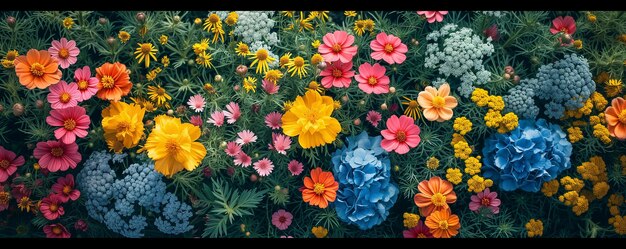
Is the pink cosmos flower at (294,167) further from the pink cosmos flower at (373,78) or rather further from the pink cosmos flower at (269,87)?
the pink cosmos flower at (373,78)

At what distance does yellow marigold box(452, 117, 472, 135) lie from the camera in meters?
2.64

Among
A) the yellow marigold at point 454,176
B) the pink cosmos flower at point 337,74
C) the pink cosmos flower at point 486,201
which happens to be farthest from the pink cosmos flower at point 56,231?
the pink cosmos flower at point 486,201

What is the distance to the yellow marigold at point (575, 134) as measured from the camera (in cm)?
271

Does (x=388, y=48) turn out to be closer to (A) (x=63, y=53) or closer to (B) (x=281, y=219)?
(B) (x=281, y=219)

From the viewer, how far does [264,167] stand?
2596 millimetres

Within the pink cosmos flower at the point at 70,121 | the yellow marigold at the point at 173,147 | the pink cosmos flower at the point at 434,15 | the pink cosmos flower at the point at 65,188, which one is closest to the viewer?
the yellow marigold at the point at 173,147

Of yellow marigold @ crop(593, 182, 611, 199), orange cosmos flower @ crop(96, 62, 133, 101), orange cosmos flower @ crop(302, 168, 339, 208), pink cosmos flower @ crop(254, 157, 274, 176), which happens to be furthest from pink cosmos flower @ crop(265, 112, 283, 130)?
yellow marigold @ crop(593, 182, 611, 199)

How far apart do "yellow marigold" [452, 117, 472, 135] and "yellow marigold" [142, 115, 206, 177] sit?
1.12m

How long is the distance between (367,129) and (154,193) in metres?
1.03

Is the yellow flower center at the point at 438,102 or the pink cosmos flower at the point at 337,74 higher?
the pink cosmos flower at the point at 337,74

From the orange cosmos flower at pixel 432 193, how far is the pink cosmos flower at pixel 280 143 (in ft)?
2.04

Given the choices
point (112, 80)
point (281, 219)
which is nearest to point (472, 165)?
point (281, 219)

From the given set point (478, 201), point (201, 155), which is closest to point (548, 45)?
point (478, 201)

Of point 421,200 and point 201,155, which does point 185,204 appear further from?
point 421,200
